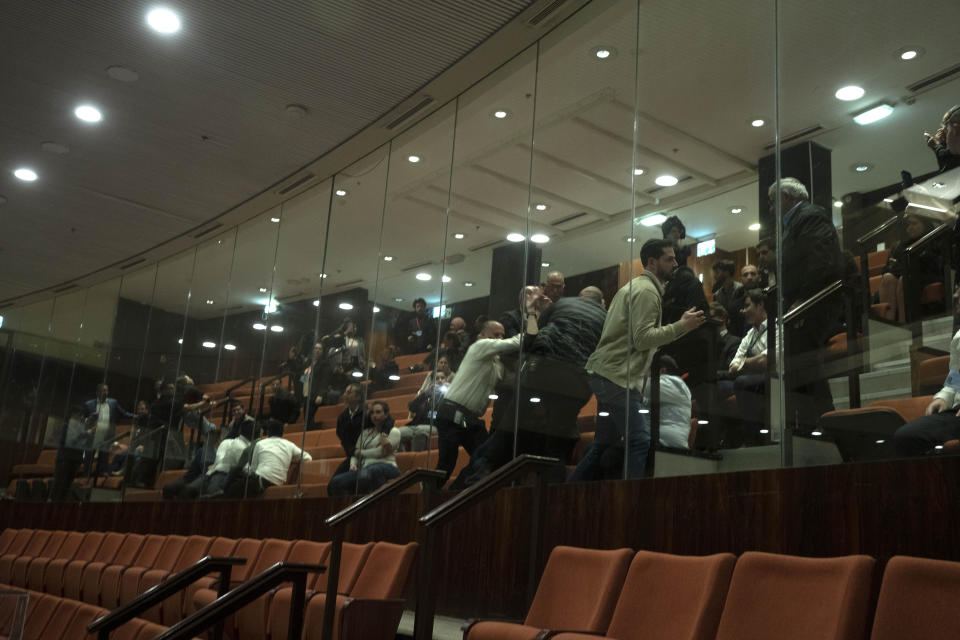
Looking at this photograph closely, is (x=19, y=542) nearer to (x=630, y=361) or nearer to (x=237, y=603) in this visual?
(x=237, y=603)

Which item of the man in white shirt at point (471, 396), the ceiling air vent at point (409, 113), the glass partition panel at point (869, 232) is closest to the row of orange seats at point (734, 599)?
the glass partition panel at point (869, 232)

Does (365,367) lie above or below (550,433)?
above

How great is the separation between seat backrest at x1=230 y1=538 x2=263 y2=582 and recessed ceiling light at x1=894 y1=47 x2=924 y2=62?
4126mm

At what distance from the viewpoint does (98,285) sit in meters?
11.2

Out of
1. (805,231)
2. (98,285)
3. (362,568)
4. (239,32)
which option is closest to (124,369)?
(98,285)

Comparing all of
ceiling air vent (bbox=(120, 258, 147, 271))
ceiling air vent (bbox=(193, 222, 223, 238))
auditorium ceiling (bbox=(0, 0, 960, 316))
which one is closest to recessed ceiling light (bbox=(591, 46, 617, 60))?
auditorium ceiling (bbox=(0, 0, 960, 316))

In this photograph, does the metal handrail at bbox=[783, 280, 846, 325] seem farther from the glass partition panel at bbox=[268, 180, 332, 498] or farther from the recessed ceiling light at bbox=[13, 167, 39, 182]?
the recessed ceiling light at bbox=[13, 167, 39, 182]

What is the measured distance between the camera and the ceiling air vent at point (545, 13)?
17.0 ft

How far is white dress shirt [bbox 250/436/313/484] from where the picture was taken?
6.93 meters

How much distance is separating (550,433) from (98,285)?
8.49 m

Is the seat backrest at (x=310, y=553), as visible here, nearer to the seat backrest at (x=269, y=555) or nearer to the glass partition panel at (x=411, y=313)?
the seat backrest at (x=269, y=555)

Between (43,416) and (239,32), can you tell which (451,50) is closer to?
(239,32)

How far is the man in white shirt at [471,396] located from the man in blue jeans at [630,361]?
2.59 feet

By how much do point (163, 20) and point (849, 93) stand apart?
13.3 ft
